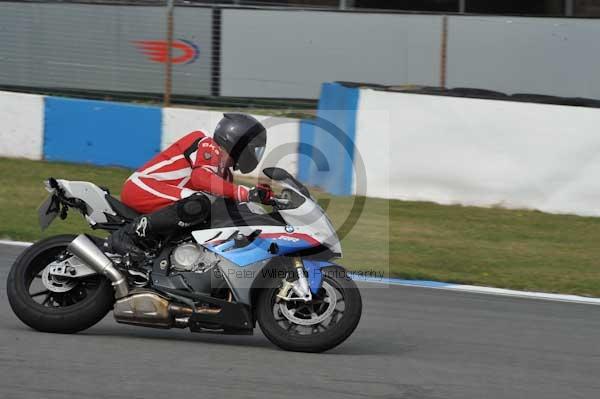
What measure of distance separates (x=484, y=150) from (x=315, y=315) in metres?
6.26

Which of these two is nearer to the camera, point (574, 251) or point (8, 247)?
point (8, 247)

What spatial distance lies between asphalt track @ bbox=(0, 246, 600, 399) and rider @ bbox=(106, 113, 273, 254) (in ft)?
2.29

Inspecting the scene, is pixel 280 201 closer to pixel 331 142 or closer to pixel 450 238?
pixel 450 238

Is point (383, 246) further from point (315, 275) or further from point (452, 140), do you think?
point (315, 275)

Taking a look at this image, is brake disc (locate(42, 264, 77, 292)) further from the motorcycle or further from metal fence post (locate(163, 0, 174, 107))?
metal fence post (locate(163, 0, 174, 107))

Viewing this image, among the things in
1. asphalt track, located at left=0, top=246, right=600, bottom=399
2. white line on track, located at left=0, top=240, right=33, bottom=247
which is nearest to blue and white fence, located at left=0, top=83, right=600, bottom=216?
white line on track, located at left=0, top=240, right=33, bottom=247

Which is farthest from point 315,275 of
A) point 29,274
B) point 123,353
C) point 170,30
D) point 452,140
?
point 170,30

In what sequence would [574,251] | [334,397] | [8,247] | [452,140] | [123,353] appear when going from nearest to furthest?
[334,397] < [123,353] < [8,247] < [574,251] < [452,140]

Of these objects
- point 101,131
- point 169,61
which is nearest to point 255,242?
point 101,131

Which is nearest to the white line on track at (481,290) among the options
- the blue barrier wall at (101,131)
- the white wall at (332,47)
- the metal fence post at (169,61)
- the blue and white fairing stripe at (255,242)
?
the blue and white fairing stripe at (255,242)

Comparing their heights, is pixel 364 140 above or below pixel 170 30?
below

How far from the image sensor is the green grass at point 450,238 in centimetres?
958

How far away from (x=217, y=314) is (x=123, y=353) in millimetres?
594

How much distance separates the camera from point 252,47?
50.9ft
